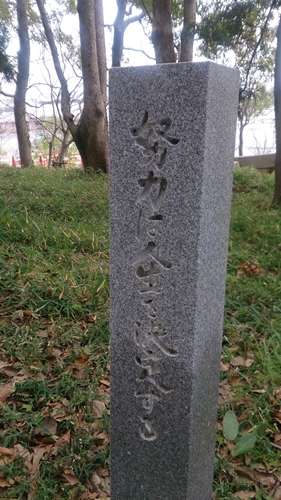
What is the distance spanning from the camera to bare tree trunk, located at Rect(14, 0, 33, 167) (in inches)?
392

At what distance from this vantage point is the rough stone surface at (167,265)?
1.42m

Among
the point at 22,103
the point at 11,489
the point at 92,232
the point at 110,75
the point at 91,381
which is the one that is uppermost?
the point at 22,103

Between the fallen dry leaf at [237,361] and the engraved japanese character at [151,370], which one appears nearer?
the engraved japanese character at [151,370]

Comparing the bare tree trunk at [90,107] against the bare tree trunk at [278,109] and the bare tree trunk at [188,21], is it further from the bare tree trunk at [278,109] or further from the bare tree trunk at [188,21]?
the bare tree trunk at [278,109]

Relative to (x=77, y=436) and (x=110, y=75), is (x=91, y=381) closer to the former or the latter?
(x=77, y=436)

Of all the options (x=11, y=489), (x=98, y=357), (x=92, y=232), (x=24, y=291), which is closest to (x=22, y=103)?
(x=92, y=232)

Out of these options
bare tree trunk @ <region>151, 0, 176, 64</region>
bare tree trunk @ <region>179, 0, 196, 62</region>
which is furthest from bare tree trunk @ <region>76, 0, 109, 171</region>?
bare tree trunk @ <region>179, 0, 196, 62</region>

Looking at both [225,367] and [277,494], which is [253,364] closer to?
[225,367]

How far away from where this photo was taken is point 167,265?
61.0 inches

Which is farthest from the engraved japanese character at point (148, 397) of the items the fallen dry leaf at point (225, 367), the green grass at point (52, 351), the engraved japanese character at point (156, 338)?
the fallen dry leaf at point (225, 367)

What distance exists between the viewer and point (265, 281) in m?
3.69

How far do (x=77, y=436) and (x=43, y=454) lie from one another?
Answer: 0.20m

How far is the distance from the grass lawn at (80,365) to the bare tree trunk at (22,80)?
7.50 m

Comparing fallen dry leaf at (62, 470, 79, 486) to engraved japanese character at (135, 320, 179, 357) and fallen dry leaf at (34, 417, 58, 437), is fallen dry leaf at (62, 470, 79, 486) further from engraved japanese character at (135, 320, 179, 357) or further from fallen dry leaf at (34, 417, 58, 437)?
engraved japanese character at (135, 320, 179, 357)
